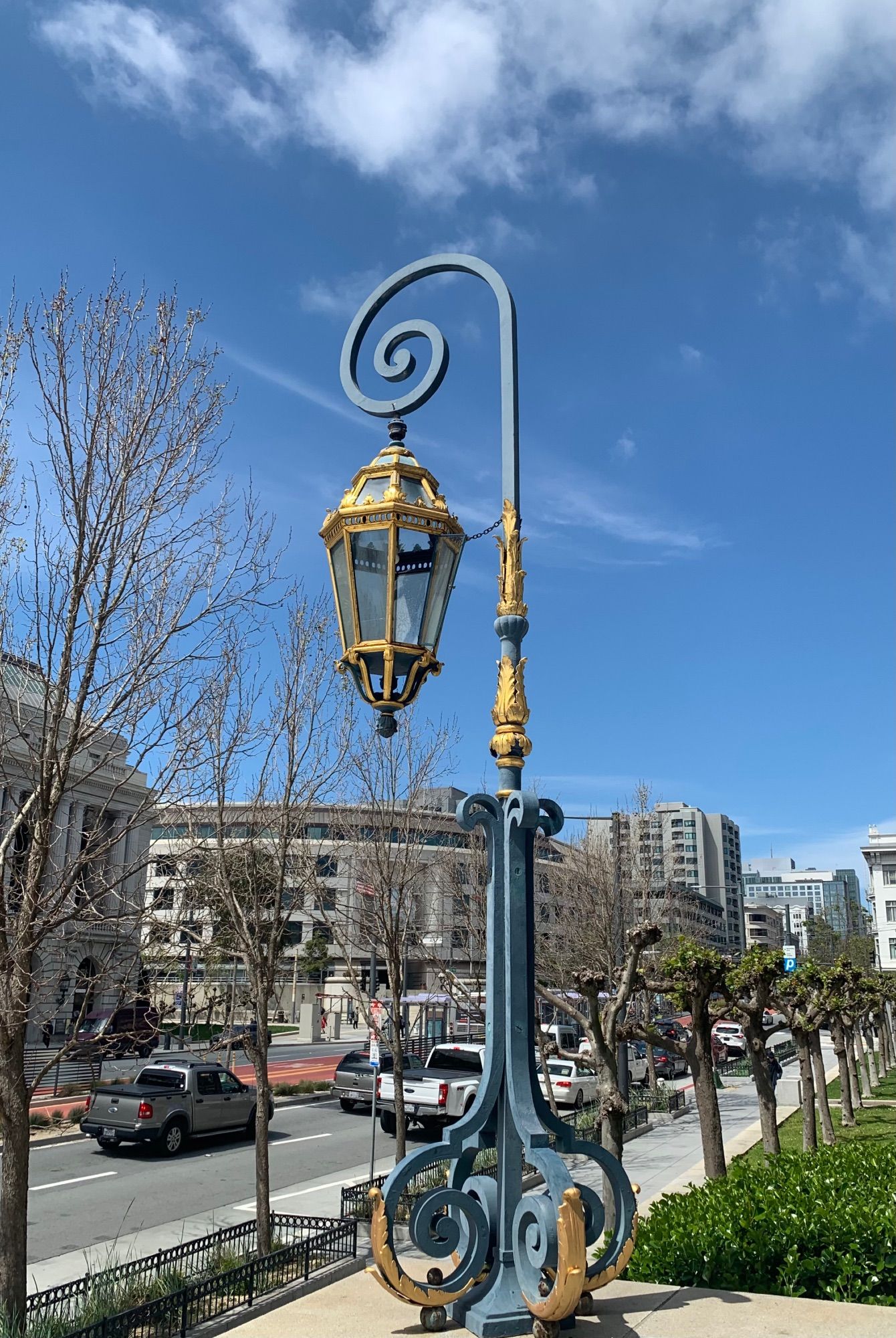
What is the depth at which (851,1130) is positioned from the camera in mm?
21703

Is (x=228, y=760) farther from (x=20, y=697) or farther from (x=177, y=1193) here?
(x=177, y=1193)

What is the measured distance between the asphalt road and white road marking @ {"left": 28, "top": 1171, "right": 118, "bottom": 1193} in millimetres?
22

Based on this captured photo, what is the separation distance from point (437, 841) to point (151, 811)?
1799cm

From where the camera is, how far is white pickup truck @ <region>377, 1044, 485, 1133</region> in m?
21.5

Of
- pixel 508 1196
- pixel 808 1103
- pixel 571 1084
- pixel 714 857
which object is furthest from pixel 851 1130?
pixel 714 857

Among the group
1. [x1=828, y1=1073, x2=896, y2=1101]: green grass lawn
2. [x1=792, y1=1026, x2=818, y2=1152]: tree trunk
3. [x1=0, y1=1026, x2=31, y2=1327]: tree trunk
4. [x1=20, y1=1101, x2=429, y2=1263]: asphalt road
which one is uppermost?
[x1=0, y1=1026, x2=31, y2=1327]: tree trunk

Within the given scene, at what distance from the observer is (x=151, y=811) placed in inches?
354

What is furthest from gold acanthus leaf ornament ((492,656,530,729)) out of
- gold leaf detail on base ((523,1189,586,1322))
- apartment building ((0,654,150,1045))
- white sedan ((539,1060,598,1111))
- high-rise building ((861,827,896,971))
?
high-rise building ((861,827,896,971))

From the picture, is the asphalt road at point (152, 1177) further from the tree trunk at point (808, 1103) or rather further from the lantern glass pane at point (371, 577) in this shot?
the lantern glass pane at point (371, 577)

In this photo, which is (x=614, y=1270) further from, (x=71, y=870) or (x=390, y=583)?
(x=71, y=870)

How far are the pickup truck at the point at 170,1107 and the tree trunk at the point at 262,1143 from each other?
24.2ft

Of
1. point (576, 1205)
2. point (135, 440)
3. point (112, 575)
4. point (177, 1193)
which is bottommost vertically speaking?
point (177, 1193)

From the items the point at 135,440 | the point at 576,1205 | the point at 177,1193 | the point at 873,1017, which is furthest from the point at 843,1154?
the point at 873,1017

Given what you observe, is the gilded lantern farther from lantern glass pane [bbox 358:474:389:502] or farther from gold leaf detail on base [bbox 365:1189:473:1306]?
gold leaf detail on base [bbox 365:1189:473:1306]
